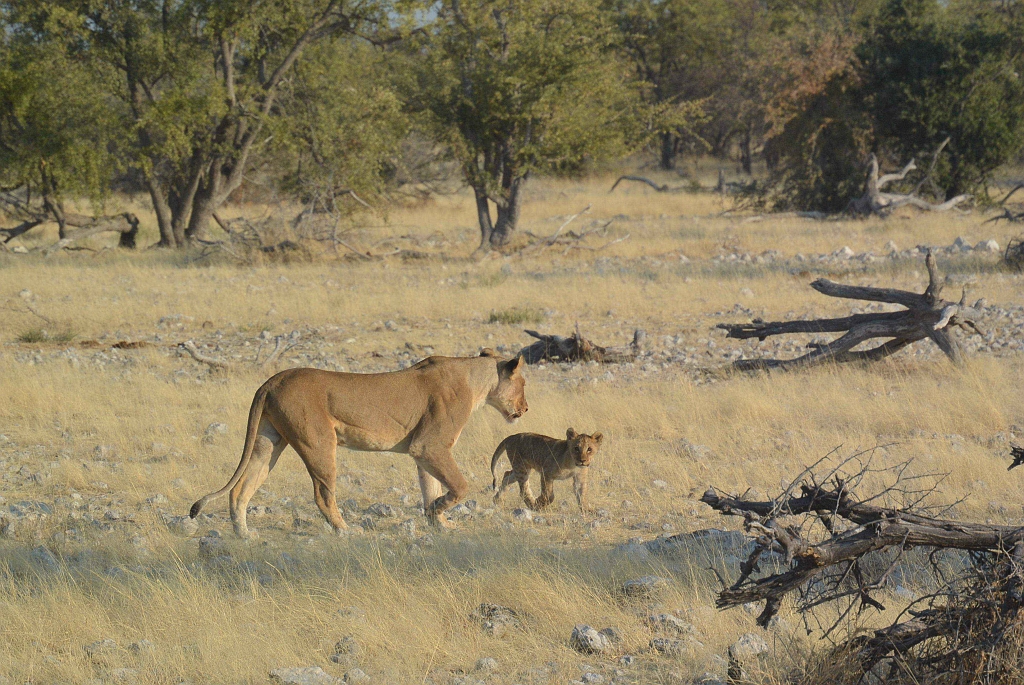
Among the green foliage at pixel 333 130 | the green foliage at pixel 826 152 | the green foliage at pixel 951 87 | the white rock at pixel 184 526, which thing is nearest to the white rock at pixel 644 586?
the white rock at pixel 184 526

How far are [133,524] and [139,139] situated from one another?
17.9m

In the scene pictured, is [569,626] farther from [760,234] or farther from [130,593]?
[760,234]

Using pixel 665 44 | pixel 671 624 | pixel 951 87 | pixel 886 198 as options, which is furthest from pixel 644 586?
pixel 665 44

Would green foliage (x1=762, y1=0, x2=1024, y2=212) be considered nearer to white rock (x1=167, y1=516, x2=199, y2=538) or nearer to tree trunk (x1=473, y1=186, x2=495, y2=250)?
tree trunk (x1=473, y1=186, x2=495, y2=250)

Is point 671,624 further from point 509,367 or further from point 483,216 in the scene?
point 483,216

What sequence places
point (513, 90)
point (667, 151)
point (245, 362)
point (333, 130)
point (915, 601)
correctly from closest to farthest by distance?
point (915, 601) < point (245, 362) < point (513, 90) < point (333, 130) < point (667, 151)

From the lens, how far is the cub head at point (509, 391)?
22.9 ft

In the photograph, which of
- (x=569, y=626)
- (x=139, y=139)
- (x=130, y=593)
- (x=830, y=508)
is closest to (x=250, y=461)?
(x=130, y=593)

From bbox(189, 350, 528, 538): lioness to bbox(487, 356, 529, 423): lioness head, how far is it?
0.20 metres

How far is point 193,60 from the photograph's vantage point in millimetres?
21797

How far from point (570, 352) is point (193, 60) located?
44.7 ft

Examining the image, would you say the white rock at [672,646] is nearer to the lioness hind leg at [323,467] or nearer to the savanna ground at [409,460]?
the savanna ground at [409,460]

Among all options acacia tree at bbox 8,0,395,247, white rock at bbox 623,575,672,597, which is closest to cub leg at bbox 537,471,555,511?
white rock at bbox 623,575,672,597

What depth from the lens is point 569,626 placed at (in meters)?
4.77
